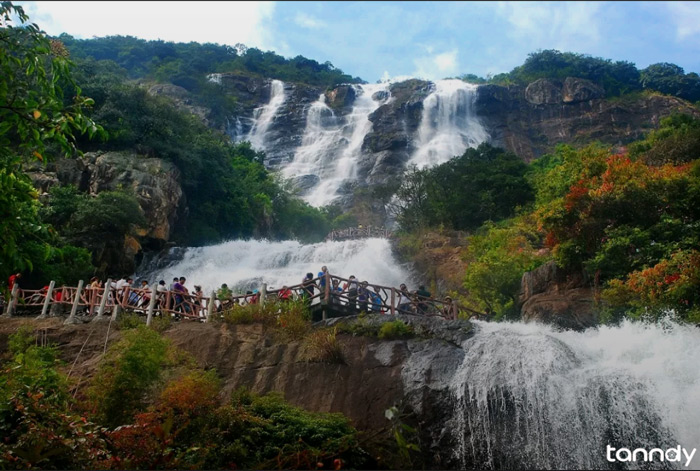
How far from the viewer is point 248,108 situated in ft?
203

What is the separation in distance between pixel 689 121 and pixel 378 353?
766 inches

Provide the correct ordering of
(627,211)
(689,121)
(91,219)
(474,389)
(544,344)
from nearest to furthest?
(474,389)
(544,344)
(627,211)
(91,219)
(689,121)

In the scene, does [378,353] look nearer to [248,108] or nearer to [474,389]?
[474,389]

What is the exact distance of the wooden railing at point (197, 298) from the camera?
46.5ft

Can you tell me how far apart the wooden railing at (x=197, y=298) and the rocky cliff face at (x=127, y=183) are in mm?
6930

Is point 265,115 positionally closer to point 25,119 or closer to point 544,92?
point 544,92

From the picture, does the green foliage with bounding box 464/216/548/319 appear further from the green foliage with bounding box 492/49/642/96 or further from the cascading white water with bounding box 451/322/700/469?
the green foliage with bounding box 492/49/642/96

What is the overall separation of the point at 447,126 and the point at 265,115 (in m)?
19.1

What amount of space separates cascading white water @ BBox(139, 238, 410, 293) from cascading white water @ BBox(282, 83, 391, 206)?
18032mm

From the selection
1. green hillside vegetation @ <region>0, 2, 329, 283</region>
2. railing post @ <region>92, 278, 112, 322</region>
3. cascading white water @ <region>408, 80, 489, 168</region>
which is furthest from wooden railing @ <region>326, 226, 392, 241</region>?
railing post @ <region>92, 278, 112, 322</region>

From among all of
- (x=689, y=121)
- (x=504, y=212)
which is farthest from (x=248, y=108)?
(x=689, y=121)

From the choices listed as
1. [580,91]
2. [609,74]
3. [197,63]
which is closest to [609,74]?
[609,74]

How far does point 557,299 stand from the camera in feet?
49.3

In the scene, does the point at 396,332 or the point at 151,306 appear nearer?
the point at 396,332
